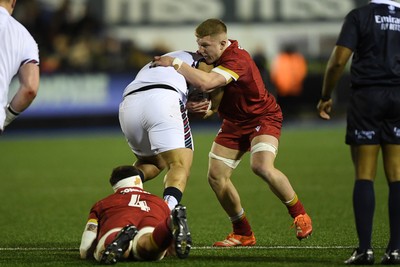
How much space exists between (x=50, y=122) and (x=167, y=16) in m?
8.09

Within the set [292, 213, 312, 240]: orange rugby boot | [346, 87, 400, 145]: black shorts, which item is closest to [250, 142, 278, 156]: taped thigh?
[292, 213, 312, 240]: orange rugby boot

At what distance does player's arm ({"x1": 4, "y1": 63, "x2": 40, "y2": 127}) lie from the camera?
267 inches

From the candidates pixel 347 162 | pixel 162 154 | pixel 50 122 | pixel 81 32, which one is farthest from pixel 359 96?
pixel 81 32

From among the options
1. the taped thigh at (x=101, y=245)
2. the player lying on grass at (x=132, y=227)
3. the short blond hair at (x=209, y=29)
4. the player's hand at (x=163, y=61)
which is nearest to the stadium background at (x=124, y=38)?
the short blond hair at (x=209, y=29)

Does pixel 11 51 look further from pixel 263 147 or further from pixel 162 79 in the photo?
pixel 263 147

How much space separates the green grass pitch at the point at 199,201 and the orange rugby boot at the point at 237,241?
9 cm

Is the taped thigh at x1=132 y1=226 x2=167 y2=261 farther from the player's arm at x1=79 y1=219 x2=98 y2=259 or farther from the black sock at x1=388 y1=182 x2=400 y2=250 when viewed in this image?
the black sock at x1=388 y1=182 x2=400 y2=250

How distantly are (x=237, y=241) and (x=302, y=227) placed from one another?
60 cm

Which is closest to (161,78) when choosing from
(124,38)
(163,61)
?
(163,61)

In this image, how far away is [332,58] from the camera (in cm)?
680

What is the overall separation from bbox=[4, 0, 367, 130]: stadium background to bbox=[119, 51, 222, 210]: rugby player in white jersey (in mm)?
13157

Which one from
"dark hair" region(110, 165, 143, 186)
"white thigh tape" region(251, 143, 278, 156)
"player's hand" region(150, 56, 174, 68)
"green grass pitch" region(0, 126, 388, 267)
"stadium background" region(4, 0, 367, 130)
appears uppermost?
"player's hand" region(150, 56, 174, 68)

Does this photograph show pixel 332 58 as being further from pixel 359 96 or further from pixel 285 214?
pixel 285 214

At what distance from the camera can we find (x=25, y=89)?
6.79 m
